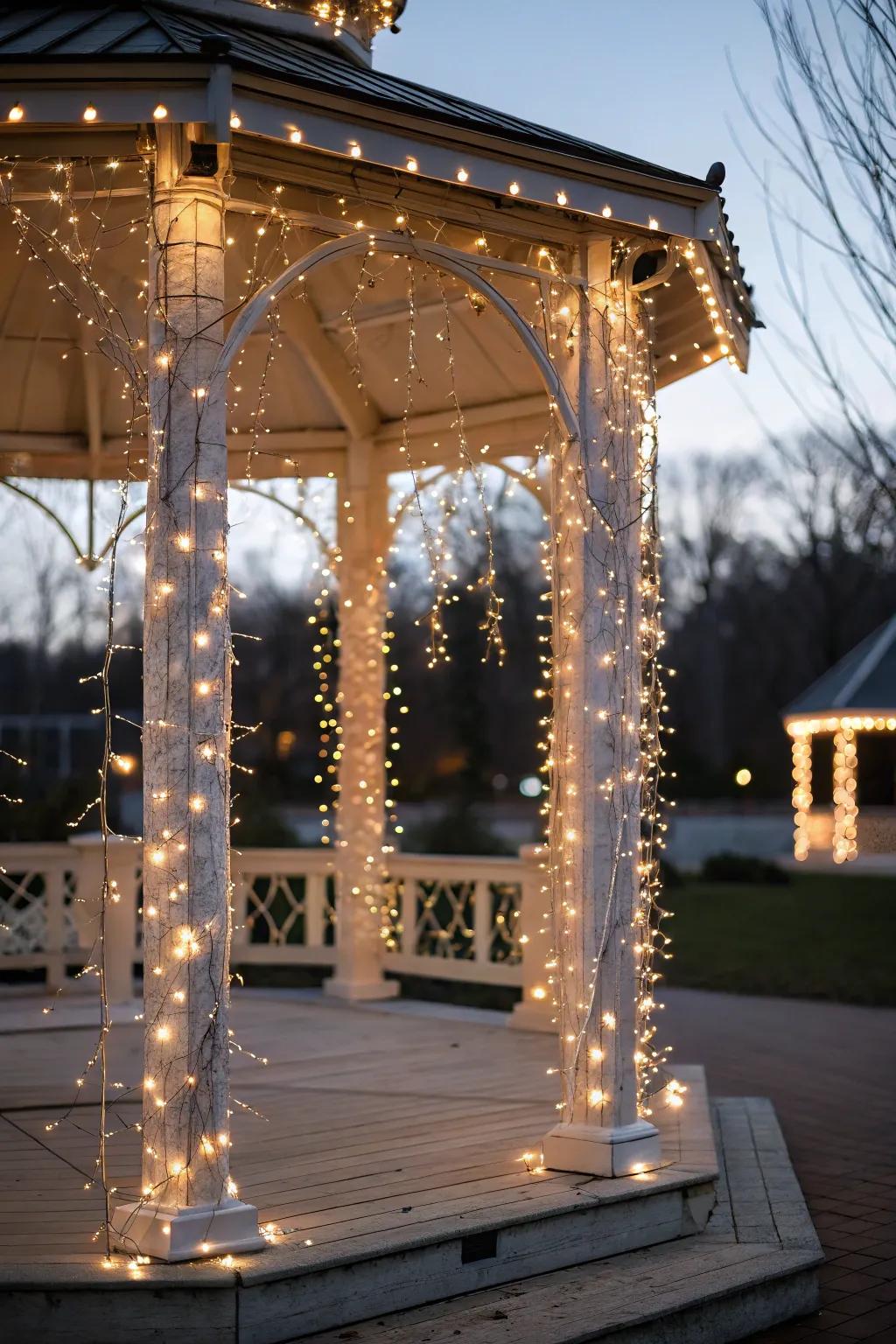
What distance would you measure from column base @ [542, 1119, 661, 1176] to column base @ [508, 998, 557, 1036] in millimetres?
2637

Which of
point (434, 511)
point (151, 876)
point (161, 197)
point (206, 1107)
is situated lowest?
point (206, 1107)

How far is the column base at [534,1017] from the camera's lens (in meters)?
8.12

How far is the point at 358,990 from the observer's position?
905cm

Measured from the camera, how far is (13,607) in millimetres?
28766

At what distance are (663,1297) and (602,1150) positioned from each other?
656 mm

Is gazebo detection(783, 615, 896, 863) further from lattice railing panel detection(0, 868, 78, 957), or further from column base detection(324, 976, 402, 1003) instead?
lattice railing panel detection(0, 868, 78, 957)

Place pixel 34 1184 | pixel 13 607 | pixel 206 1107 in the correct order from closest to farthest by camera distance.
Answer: pixel 206 1107
pixel 34 1184
pixel 13 607

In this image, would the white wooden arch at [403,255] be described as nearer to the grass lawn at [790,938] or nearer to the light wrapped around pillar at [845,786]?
the light wrapped around pillar at [845,786]

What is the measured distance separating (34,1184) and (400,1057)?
2548 millimetres

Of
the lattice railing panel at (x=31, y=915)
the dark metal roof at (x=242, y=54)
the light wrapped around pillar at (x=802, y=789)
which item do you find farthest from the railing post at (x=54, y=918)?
the light wrapped around pillar at (x=802, y=789)

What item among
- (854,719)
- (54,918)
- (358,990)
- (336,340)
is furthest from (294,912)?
(854,719)

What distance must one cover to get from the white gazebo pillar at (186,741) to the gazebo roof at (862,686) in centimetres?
794

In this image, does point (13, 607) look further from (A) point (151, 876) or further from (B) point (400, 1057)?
(A) point (151, 876)

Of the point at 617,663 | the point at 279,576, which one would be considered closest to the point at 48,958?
the point at 617,663
